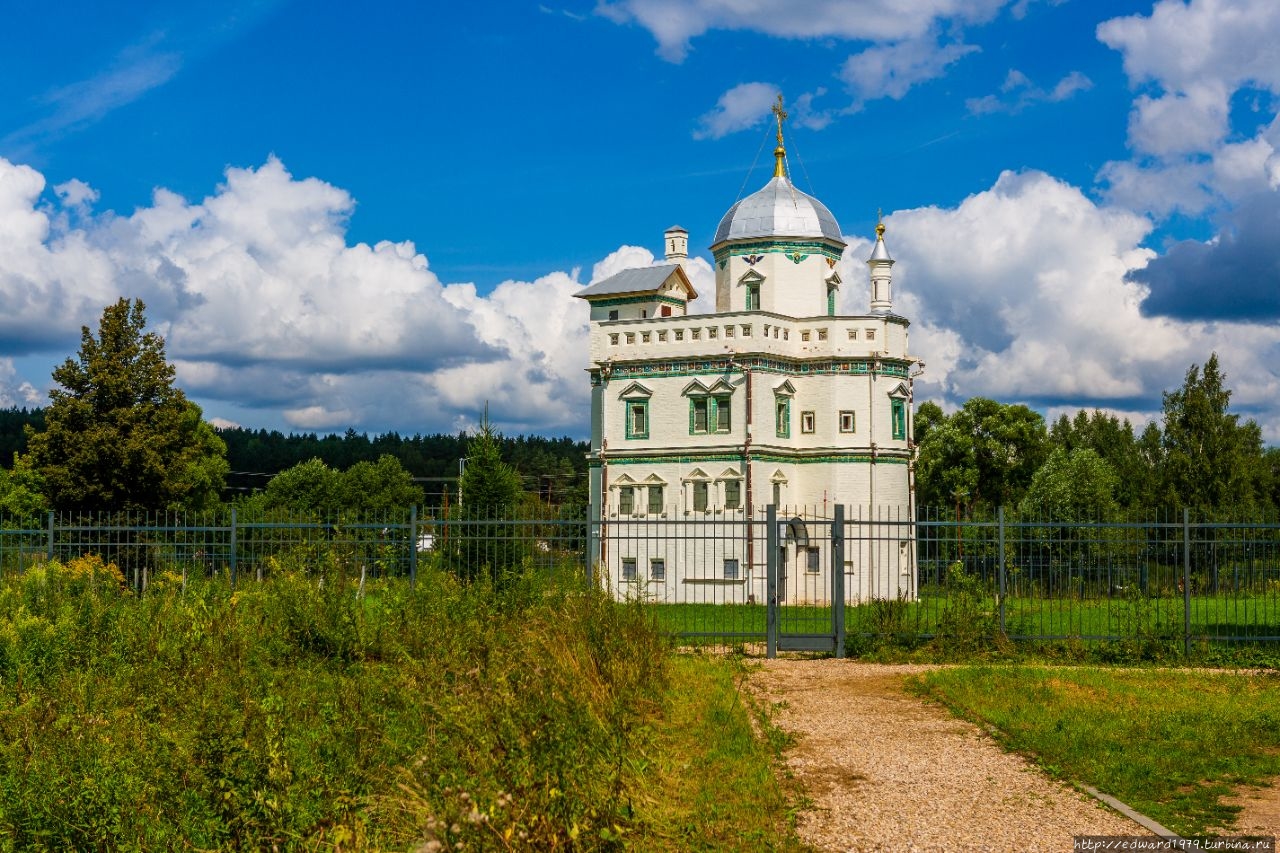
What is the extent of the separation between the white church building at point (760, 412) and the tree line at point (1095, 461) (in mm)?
6923

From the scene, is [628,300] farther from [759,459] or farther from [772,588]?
[772,588]

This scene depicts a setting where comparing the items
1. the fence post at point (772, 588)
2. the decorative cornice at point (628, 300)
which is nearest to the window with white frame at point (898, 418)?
the decorative cornice at point (628, 300)

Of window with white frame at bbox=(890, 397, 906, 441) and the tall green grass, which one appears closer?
the tall green grass

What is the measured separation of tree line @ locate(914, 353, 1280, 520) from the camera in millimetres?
46906

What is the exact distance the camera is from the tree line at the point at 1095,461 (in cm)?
4691

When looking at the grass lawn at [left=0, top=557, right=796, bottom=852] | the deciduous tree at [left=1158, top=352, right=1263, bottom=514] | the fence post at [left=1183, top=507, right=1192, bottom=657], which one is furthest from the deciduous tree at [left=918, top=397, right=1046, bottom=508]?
the grass lawn at [left=0, top=557, right=796, bottom=852]

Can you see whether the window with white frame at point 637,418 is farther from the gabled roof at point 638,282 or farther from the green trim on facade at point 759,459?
the gabled roof at point 638,282

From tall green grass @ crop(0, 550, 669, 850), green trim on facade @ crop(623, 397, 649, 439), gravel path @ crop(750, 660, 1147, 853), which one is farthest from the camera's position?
green trim on facade @ crop(623, 397, 649, 439)

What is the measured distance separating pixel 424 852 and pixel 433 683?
14.7ft

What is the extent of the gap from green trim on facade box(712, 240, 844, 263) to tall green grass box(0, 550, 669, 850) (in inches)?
1051

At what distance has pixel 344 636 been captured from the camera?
13969mm

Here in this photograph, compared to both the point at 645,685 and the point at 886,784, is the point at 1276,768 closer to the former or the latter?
the point at 886,784

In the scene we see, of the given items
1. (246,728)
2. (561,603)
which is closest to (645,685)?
(561,603)

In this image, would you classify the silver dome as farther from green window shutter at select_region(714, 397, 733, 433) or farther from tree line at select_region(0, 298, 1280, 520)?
tree line at select_region(0, 298, 1280, 520)
